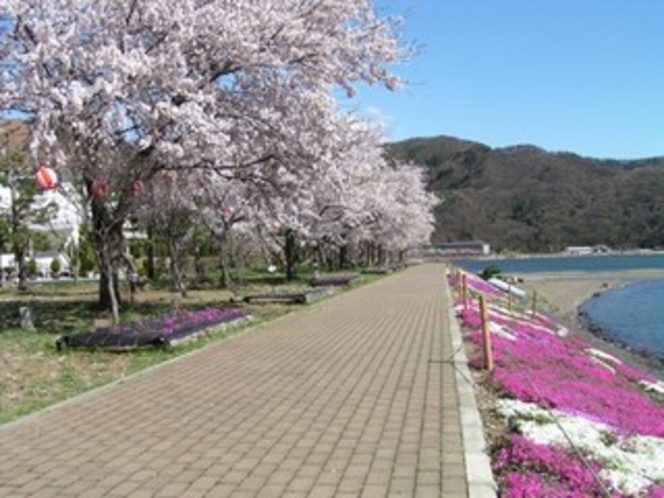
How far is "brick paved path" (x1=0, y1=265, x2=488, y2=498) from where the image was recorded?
5676 mm

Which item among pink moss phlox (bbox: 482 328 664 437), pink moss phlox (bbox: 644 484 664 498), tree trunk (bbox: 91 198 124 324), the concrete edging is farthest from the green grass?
pink moss phlox (bbox: 644 484 664 498)

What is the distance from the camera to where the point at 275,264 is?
6200 cm

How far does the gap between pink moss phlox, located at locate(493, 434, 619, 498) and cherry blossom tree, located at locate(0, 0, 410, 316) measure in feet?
30.2

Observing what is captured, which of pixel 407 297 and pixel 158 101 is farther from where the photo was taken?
pixel 407 297

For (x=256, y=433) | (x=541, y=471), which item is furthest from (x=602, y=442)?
(x=256, y=433)

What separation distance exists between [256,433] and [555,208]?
171621 mm

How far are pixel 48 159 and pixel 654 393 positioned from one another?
36.0 feet

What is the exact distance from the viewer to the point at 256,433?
7.18 m

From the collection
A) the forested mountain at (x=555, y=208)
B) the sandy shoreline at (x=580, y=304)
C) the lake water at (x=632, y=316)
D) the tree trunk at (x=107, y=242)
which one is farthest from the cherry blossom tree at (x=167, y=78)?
the forested mountain at (x=555, y=208)

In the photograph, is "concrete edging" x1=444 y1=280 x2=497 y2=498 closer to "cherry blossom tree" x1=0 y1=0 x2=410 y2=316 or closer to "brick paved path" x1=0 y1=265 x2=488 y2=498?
"brick paved path" x1=0 y1=265 x2=488 y2=498

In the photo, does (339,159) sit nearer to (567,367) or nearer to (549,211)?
(567,367)

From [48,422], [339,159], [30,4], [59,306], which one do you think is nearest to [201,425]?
[48,422]

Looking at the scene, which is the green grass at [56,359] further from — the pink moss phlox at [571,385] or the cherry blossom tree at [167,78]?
the pink moss phlox at [571,385]

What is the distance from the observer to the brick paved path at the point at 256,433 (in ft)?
18.6
